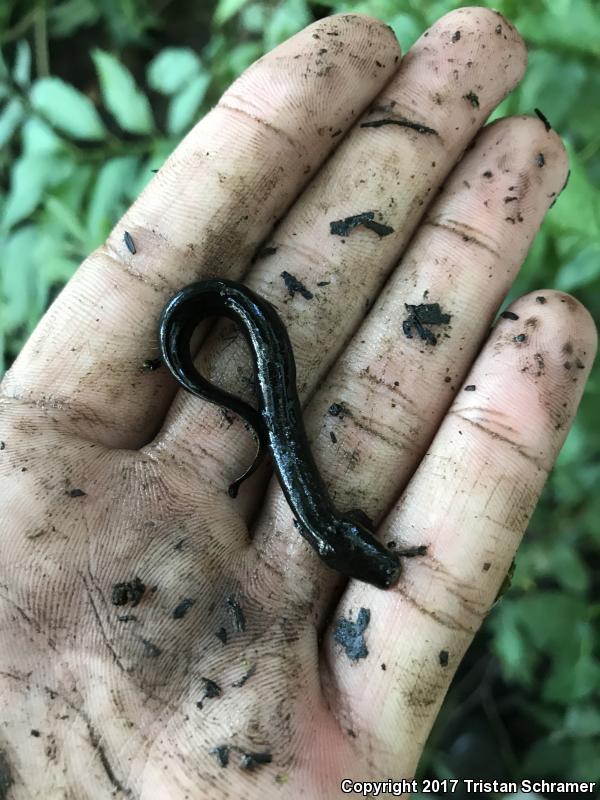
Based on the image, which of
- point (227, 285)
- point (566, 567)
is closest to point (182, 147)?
point (227, 285)

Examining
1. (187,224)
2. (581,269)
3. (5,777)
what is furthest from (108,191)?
(5,777)

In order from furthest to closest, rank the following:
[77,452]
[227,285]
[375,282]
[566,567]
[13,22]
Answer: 1. [13,22]
2. [566,567]
3. [375,282]
4. [227,285]
5. [77,452]

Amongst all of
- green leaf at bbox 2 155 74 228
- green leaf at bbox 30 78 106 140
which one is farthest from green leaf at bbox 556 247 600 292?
green leaf at bbox 2 155 74 228

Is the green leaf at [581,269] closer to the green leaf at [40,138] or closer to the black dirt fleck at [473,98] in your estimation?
the black dirt fleck at [473,98]

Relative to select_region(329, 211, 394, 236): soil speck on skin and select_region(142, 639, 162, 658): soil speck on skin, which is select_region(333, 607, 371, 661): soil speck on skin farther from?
select_region(329, 211, 394, 236): soil speck on skin

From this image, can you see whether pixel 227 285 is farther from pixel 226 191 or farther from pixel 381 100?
pixel 381 100
